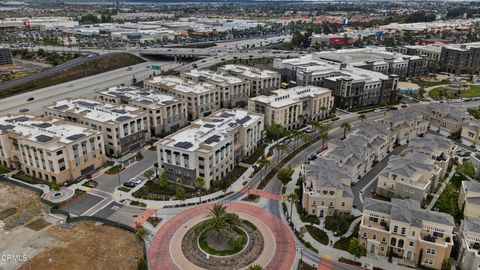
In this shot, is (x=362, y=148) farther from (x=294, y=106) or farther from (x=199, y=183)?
(x=199, y=183)

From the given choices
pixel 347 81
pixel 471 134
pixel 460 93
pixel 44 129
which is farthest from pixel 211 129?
pixel 460 93

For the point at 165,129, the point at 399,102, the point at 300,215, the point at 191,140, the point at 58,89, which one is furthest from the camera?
the point at 58,89

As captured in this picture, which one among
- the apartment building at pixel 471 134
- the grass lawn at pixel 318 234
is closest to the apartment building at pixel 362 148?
the grass lawn at pixel 318 234

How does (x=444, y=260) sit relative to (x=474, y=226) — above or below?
below

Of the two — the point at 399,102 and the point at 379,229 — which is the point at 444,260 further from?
the point at 399,102

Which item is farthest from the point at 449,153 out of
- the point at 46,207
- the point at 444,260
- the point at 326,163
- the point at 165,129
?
the point at 46,207

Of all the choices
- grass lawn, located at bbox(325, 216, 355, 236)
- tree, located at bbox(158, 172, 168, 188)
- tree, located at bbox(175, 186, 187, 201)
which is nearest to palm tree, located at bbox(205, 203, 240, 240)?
tree, located at bbox(175, 186, 187, 201)
